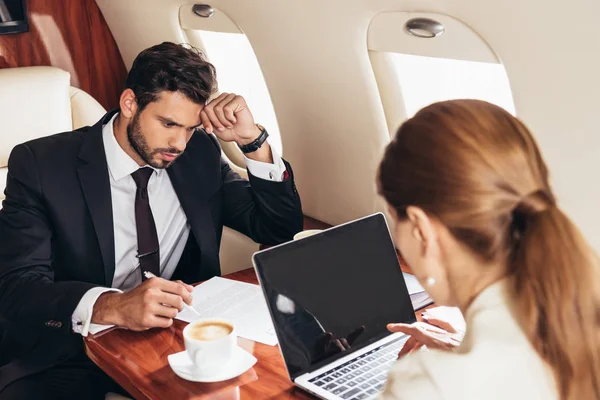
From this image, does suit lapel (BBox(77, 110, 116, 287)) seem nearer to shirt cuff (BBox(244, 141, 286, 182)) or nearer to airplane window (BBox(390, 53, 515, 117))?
shirt cuff (BBox(244, 141, 286, 182))

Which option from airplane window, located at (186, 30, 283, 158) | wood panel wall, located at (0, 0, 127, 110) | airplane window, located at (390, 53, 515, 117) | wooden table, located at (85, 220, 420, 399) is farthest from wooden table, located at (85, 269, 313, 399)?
wood panel wall, located at (0, 0, 127, 110)

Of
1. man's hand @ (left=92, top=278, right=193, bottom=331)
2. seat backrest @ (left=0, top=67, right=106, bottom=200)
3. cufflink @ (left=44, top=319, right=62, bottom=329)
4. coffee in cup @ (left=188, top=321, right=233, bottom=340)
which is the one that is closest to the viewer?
coffee in cup @ (left=188, top=321, right=233, bottom=340)

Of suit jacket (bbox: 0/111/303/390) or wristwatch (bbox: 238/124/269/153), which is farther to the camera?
wristwatch (bbox: 238/124/269/153)

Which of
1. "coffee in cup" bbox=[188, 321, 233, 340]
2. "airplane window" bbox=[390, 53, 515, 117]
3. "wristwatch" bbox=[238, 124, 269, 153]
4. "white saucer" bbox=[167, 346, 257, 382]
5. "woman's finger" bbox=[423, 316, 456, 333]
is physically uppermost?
"airplane window" bbox=[390, 53, 515, 117]

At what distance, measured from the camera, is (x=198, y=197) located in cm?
203

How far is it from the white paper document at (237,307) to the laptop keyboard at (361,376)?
0.19 metres

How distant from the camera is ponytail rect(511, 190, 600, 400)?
904 mm

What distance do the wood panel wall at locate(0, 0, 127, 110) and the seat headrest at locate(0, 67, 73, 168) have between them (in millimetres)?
308

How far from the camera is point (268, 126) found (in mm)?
3080

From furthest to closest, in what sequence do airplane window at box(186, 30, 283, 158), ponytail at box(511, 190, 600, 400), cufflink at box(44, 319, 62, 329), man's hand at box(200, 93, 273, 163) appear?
airplane window at box(186, 30, 283, 158) < man's hand at box(200, 93, 273, 163) < cufflink at box(44, 319, 62, 329) < ponytail at box(511, 190, 600, 400)

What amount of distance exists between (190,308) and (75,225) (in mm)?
446

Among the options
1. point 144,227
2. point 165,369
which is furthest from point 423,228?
point 144,227

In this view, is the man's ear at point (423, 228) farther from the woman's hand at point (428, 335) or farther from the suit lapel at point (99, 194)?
the suit lapel at point (99, 194)

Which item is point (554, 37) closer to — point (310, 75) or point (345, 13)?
point (345, 13)
